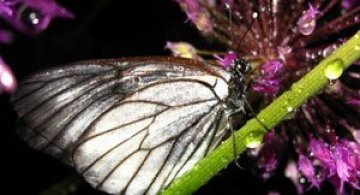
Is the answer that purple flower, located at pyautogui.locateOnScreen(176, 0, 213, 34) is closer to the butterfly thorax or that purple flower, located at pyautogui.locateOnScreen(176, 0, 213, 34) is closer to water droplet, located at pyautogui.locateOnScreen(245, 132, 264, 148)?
the butterfly thorax

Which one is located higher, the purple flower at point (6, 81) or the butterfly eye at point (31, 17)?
the butterfly eye at point (31, 17)

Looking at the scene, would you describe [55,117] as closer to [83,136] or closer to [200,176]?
[83,136]

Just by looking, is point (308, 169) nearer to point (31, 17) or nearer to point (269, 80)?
point (269, 80)

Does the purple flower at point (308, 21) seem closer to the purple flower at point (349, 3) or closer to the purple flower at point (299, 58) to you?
the purple flower at point (299, 58)

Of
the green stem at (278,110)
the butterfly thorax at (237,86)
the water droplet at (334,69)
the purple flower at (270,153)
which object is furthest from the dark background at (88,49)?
the water droplet at (334,69)

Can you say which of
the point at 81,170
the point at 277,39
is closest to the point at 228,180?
the point at 277,39

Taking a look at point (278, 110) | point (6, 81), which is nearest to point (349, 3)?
point (278, 110)
